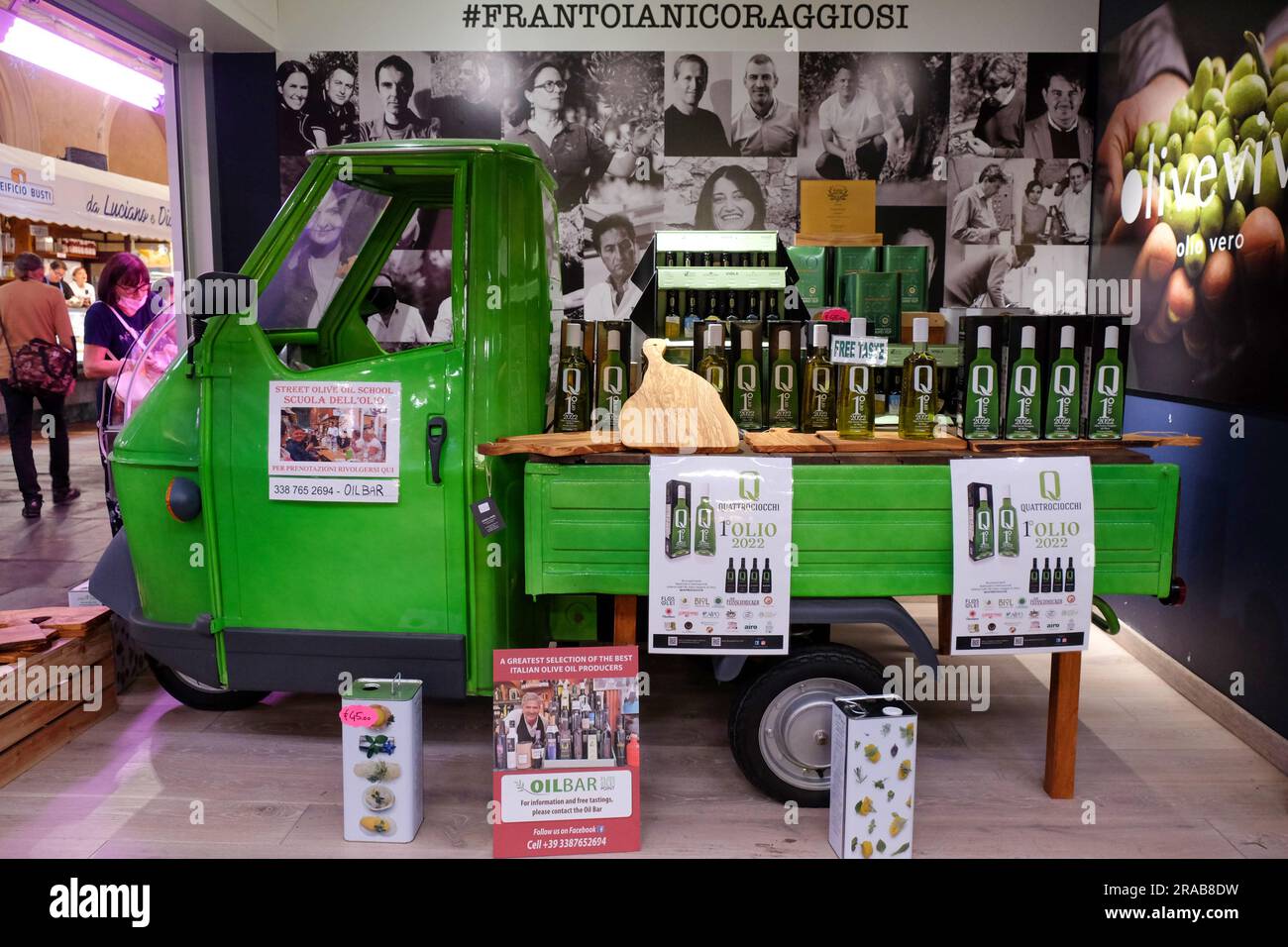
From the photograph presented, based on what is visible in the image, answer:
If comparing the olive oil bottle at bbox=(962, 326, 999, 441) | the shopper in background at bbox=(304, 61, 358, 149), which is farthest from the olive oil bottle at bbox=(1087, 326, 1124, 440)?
the shopper in background at bbox=(304, 61, 358, 149)

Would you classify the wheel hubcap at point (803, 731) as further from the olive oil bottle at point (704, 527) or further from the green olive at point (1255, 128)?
the green olive at point (1255, 128)

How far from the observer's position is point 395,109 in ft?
16.3

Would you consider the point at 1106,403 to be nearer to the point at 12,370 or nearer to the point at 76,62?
the point at 76,62

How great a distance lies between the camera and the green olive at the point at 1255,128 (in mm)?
3326

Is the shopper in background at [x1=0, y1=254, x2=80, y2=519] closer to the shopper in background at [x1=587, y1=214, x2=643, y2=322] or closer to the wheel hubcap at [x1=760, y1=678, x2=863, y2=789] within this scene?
the shopper in background at [x1=587, y1=214, x2=643, y2=322]

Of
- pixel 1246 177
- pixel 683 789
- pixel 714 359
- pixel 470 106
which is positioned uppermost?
pixel 470 106

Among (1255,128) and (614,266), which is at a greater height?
(1255,128)

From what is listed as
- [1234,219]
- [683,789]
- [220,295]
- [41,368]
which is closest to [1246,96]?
[1234,219]

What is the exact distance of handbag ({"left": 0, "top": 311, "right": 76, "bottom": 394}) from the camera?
4398 millimetres

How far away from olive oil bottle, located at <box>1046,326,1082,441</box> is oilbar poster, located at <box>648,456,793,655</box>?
82 centimetres

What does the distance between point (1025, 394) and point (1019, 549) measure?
45 centimetres

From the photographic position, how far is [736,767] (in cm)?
312

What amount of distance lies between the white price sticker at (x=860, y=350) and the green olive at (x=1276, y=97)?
1705mm

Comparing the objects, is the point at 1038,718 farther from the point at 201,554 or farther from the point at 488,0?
the point at 488,0
